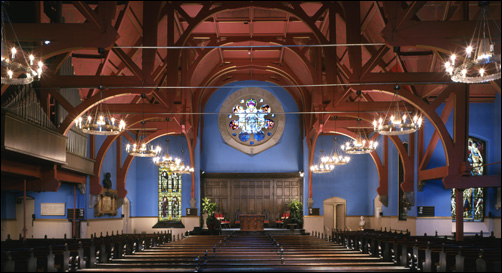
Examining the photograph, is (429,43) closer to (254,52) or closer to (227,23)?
(227,23)

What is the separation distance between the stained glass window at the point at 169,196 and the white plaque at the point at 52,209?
12.7 meters

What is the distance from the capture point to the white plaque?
78.5 feet

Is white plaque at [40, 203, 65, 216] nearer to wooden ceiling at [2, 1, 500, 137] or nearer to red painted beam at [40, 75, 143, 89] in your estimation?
wooden ceiling at [2, 1, 500, 137]

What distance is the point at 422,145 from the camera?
23.3 m

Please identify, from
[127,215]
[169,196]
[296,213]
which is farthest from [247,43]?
[127,215]

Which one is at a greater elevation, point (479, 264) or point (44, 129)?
point (44, 129)

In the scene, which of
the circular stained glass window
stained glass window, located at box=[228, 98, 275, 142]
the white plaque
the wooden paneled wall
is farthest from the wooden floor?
stained glass window, located at box=[228, 98, 275, 142]

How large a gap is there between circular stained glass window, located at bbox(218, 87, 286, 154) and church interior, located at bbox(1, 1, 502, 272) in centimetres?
10

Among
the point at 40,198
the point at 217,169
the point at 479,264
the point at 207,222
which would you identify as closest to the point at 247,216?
the point at 207,222

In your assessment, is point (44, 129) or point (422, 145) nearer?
point (44, 129)

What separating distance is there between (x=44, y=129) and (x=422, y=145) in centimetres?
1514

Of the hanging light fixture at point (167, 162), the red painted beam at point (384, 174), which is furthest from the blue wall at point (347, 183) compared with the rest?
the hanging light fixture at point (167, 162)

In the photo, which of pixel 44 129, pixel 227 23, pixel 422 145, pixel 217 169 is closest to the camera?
pixel 44 129

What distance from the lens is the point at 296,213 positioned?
35.7m
